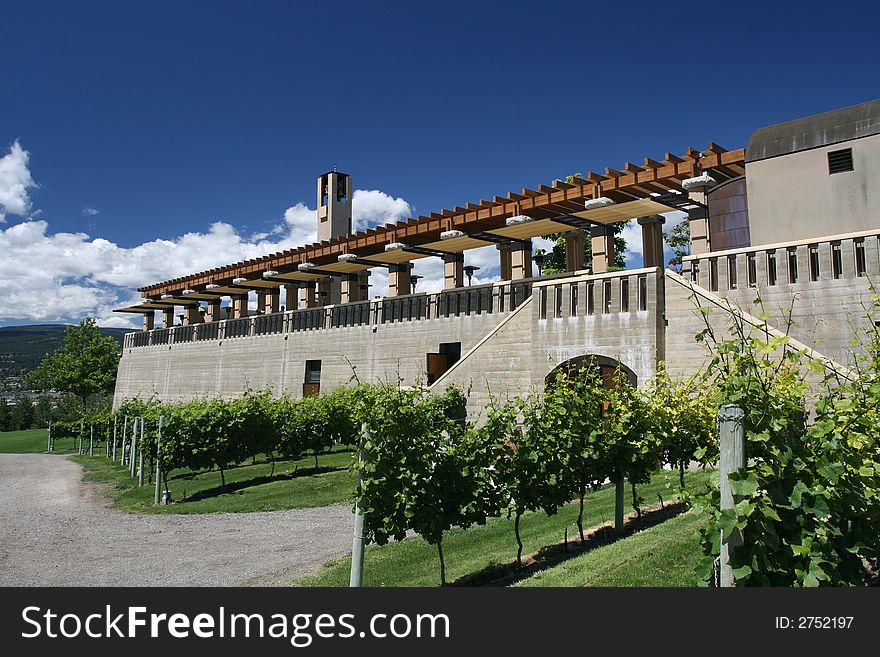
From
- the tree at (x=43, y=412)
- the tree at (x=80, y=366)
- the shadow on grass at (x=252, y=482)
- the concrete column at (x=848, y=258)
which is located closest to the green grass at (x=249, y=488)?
the shadow on grass at (x=252, y=482)

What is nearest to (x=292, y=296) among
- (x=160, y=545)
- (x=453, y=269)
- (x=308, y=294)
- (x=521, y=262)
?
(x=308, y=294)

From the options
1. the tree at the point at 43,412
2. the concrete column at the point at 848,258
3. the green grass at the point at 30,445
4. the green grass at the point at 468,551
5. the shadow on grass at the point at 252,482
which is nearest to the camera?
the green grass at the point at 468,551

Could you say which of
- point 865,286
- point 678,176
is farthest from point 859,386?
point 678,176

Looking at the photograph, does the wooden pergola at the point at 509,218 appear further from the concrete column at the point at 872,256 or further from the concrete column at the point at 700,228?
the concrete column at the point at 872,256

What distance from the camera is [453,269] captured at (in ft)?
85.0

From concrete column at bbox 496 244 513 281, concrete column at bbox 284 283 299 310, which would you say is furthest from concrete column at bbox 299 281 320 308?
concrete column at bbox 496 244 513 281

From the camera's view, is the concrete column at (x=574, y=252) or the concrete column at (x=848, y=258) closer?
the concrete column at (x=848, y=258)

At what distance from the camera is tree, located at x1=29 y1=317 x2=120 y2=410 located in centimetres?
5691

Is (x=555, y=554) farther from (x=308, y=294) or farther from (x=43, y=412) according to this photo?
(x=43, y=412)

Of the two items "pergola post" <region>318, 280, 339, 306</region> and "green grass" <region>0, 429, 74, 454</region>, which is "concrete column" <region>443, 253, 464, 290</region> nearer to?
"pergola post" <region>318, 280, 339, 306</region>

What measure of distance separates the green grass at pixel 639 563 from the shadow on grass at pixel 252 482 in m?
12.2

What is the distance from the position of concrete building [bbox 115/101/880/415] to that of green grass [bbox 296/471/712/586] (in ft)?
12.8

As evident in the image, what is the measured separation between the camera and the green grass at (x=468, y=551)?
814 cm
